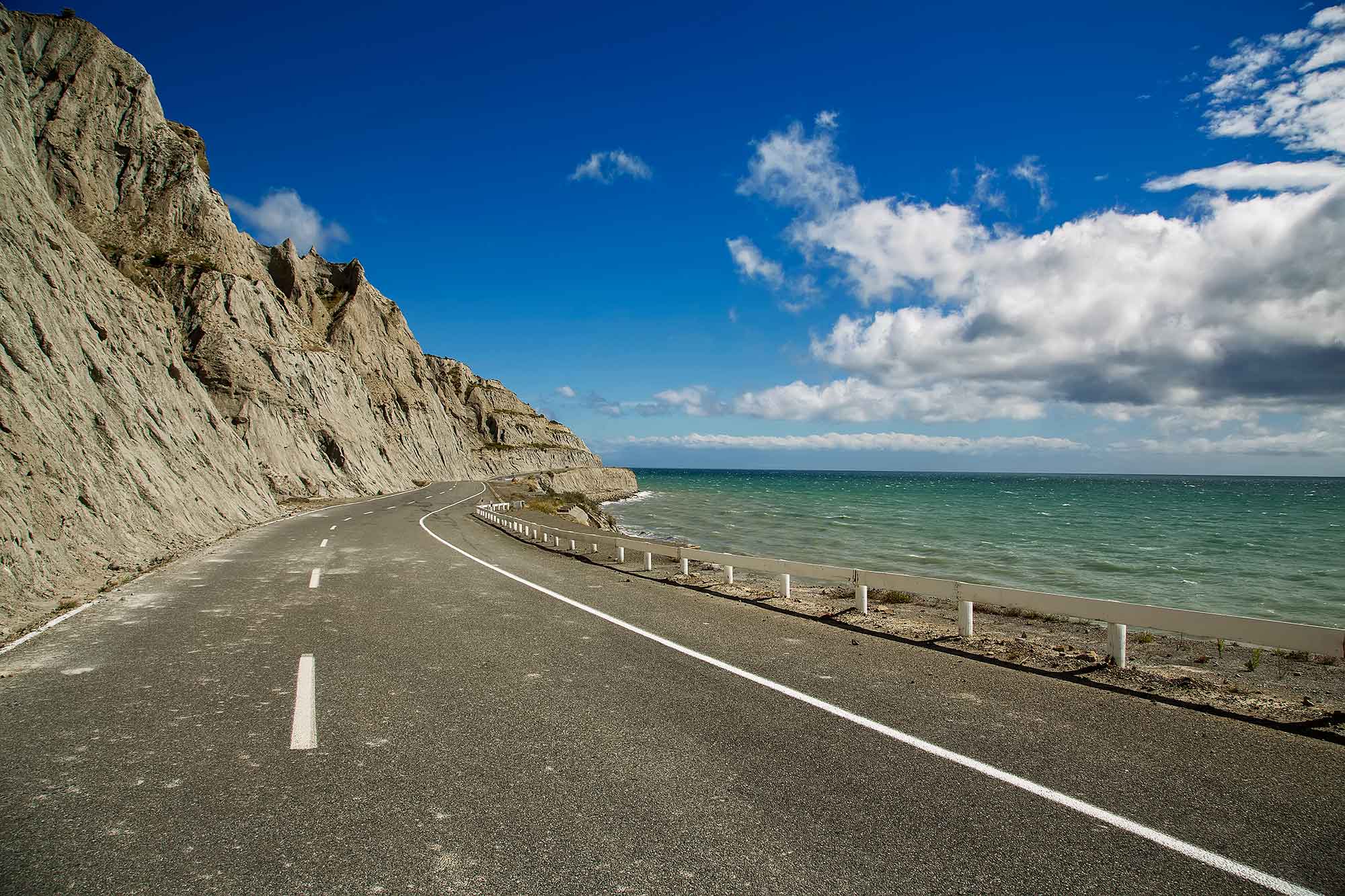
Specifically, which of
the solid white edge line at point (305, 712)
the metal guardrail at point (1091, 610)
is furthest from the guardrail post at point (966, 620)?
the solid white edge line at point (305, 712)

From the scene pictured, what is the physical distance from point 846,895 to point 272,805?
3.40m

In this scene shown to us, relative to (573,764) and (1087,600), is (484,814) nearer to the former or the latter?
(573,764)

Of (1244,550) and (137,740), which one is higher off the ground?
(137,740)

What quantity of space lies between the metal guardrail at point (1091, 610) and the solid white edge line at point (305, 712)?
305 inches

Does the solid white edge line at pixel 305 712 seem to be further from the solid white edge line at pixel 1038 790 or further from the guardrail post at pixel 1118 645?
the guardrail post at pixel 1118 645

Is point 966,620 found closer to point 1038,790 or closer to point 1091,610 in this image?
point 1091,610

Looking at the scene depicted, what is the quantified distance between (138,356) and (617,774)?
30.8m

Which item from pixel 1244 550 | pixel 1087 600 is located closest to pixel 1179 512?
pixel 1244 550

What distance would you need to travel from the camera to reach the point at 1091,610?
8648mm

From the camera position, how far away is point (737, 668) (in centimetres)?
757

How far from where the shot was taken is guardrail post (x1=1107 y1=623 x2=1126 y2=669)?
7895 mm

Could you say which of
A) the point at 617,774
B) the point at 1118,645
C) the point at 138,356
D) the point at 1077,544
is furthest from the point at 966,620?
the point at 1077,544

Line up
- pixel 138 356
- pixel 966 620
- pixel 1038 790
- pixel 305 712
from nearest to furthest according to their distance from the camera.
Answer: pixel 1038 790
pixel 305 712
pixel 966 620
pixel 138 356

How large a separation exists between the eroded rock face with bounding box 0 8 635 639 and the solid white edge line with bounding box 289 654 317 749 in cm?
502
